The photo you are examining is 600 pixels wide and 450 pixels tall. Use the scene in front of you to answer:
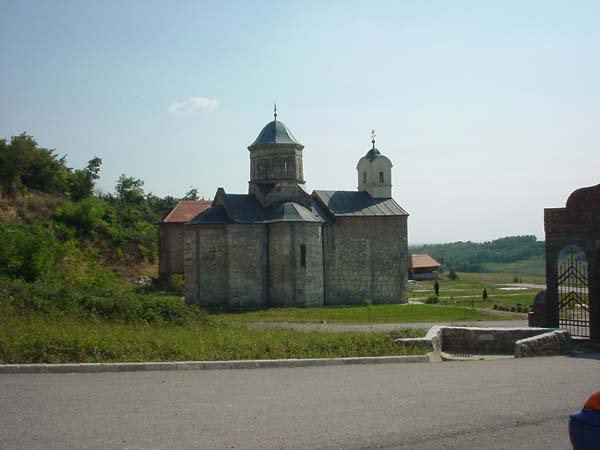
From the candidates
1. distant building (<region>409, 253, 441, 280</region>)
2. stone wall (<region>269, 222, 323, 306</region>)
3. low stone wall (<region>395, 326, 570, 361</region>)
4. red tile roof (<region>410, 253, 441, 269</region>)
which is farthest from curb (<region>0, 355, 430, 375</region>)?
red tile roof (<region>410, 253, 441, 269</region>)

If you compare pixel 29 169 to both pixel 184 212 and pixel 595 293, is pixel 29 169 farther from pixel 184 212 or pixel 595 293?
pixel 595 293

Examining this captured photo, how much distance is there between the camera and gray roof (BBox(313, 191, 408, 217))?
35.0 meters

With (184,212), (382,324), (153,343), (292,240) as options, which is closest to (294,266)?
(292,240)

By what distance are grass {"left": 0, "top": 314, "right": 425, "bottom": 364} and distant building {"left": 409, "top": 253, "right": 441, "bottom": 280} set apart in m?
51.7

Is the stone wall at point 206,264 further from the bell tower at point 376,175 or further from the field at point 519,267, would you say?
the field at point 519,267

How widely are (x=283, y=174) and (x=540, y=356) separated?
22.7m

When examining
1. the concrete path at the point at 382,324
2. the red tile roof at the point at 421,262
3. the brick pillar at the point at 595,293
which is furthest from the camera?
the red tile roof at the point at 421,262

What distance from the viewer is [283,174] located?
3503cm

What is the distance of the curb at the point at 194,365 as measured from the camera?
1041 cm

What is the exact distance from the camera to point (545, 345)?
1454cm

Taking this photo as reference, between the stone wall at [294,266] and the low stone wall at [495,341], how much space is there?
15.5 metres

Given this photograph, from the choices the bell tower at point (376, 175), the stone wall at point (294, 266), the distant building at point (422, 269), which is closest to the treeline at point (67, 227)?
the stone wall at point (294, 266)

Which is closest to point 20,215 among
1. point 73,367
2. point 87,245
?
point 87,245

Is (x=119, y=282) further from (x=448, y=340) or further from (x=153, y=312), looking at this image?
(x=448, y=340)
